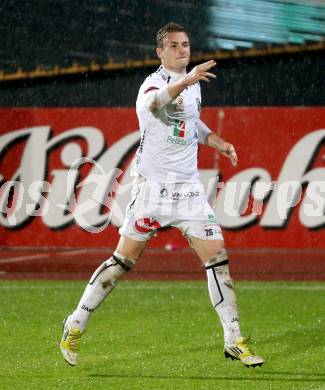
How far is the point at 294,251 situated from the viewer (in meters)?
15.4

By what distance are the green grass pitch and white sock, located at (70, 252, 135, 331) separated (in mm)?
346

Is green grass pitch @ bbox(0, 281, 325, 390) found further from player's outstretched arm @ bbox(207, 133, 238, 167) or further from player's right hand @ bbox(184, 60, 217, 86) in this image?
player's right hand @ bbox(184, 60, 217, 86)

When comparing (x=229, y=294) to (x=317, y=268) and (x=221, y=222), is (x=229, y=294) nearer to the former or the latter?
(x=317, y=268)

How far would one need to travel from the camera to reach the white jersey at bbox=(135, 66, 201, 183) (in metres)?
7.08

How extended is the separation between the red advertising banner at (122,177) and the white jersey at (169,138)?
809cm

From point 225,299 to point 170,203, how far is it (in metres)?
0.71

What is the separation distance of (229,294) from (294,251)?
841 cm

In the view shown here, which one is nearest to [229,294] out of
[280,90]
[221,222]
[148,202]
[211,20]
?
[148,202]

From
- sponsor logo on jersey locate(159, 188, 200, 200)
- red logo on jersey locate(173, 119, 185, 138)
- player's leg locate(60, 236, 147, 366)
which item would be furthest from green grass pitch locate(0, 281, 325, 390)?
red logo on jersey locate(173, 119, 185, 138)

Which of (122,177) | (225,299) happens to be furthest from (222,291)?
(122,177)

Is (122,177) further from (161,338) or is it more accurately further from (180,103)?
(180,103)

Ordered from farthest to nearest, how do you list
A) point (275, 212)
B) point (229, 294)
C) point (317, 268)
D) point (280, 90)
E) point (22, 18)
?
point (22, 18) → point (280, 90) → point (275, 212) → point (317, 268) → point (229, 294)

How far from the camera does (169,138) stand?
713 centimetres

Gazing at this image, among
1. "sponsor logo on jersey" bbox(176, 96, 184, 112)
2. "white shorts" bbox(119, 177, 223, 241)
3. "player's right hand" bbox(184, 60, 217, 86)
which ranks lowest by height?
"white shorts" bbox(119, 177, 223, 241)
